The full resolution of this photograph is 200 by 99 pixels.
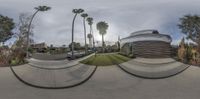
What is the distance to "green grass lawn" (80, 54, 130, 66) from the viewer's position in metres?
2.12

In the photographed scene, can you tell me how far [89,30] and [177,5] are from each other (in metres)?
0.69

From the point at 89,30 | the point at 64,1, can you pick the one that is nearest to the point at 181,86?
the point at 89,30

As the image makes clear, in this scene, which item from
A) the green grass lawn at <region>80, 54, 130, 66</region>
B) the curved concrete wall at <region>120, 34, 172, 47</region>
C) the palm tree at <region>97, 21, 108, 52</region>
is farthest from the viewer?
the green grass lawn at <region>80, 54, 130, 66</region>

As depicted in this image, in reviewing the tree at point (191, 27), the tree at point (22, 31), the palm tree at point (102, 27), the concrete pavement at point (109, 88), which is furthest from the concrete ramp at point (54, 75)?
the tree at point (191, 27)

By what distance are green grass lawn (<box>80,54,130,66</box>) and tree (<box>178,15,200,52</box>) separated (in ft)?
1.65

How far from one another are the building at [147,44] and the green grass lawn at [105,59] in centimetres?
9

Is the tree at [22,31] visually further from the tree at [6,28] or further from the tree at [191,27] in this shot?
the tree at [191,27]

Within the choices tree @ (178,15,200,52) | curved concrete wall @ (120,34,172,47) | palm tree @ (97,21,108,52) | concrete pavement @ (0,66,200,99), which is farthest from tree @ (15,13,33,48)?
tree @ (178,15,200,52)

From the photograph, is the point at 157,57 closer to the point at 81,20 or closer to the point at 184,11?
the point at 184,11

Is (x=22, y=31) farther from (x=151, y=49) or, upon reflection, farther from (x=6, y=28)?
(x=151, y=49)

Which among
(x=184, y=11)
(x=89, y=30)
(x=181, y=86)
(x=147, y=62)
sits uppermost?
(x=184, y=11)

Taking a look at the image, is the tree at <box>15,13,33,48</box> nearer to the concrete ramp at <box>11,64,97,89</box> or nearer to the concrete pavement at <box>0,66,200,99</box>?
the concrete ramp at <box>11,64,97,89</box>

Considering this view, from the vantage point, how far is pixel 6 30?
6.35ft

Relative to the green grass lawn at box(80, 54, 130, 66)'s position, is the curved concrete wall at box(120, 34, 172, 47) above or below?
above
